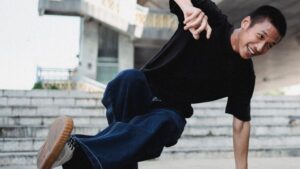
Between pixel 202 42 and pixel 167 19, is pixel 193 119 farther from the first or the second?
pixel 167 19

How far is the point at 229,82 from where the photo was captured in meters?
2.53

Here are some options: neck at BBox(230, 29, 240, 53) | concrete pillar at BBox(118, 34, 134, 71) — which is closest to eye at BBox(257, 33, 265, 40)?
neck at BBox(230, 29, 240, 53)

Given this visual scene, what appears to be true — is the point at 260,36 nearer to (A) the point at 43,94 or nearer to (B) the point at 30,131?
(B) the point at 30,131

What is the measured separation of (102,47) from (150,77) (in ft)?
52.3

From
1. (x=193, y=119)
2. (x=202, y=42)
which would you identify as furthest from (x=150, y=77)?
(x=193, y=119)

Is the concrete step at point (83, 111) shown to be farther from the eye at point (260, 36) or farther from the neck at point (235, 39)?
the eye at point (260, 36)

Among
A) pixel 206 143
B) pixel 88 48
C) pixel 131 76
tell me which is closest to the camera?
pixel 131 76

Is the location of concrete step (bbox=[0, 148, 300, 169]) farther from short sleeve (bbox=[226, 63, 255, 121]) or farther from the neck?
the neck

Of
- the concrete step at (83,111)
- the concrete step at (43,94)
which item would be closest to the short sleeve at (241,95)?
the concrete step at (83,111)

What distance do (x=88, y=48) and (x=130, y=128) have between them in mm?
15761

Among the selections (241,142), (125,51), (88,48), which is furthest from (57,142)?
(125,51)

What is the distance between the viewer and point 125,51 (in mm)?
18203

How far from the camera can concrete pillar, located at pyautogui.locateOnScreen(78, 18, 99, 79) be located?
682 inches

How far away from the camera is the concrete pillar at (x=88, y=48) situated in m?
17.3
